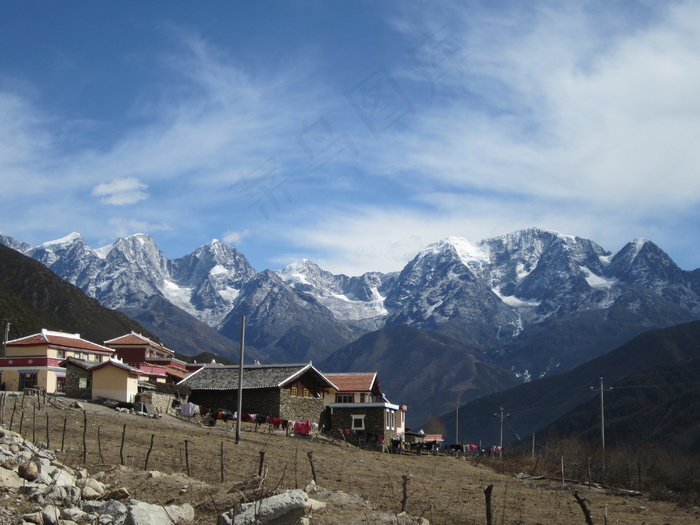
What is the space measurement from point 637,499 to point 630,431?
151 metres

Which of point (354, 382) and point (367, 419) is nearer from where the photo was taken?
point (367, 419)

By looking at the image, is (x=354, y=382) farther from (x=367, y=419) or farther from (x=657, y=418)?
(x=657, y=418)

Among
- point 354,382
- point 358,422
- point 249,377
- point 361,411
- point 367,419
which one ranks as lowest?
point 358,422

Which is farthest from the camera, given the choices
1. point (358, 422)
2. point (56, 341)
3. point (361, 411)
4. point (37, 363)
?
point (56, 341)

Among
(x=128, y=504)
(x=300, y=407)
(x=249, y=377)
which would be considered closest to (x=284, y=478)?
(x=128, y=504)

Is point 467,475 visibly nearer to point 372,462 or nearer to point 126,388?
point 372,462

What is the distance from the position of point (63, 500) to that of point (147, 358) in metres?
63.0

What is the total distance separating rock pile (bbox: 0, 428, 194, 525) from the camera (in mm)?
18045

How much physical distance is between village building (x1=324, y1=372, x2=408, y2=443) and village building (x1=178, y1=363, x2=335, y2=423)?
6.01 feet

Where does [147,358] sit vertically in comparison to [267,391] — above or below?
above

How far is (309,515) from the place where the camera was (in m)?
18.8

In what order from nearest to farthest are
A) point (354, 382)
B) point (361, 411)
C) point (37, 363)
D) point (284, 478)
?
point (284, 478)
point (37, 363)
point (361, 411)
point (354, 382)

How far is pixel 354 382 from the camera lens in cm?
7300

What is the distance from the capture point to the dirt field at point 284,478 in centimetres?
2216
